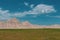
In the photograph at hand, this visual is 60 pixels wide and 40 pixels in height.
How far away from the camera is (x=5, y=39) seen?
39.2ft

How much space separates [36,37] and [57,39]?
184 cm

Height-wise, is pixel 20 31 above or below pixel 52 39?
above

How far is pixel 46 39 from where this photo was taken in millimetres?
→ 11953

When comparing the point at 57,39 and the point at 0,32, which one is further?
the point at 0,32

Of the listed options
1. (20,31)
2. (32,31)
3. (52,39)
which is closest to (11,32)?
(20,31)

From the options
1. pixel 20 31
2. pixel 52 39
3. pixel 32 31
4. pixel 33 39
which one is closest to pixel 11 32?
pixel 20 31

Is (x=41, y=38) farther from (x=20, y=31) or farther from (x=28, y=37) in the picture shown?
(x=20, y=31)

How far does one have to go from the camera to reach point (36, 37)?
11984 millimetres

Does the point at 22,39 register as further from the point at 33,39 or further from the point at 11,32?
the point at 11,32

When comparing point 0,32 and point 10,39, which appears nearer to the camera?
point 10,39

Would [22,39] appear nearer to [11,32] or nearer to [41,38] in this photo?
[41,38]

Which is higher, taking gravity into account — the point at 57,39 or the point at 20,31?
the point at 20,31

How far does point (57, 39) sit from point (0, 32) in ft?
19.5

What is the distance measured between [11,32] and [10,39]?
237cm
